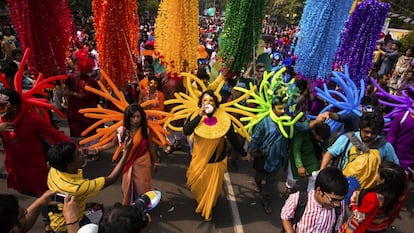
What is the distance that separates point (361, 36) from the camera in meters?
5.05

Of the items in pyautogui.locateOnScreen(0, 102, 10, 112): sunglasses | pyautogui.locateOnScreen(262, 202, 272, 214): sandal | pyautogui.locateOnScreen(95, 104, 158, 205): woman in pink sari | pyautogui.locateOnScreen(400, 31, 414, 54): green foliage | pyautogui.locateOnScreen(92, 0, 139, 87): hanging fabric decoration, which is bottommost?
pyautogui.locateOnScreen(262, 202, 272, 214): sandal

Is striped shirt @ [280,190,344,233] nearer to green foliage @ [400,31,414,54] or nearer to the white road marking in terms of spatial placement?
the white road marking

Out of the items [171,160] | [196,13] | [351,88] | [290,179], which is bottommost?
[171,160]

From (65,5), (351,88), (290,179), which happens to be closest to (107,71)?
(65,5)

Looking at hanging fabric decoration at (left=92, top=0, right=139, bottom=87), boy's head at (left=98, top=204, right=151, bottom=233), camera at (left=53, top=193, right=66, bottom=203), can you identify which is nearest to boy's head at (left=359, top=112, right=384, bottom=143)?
boy's head at (left=98, top=204, right=151, bottom=233)

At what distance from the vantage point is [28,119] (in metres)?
3.24

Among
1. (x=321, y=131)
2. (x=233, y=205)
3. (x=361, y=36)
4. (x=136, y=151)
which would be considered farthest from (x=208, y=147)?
(x=361, y=36)

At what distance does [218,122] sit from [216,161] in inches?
18.0

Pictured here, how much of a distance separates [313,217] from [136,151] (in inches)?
76.2

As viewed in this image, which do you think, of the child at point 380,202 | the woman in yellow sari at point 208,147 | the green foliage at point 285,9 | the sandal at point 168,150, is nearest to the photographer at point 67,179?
the woman in yellow sari at point 208,147

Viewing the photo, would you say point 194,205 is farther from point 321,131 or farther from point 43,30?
point 43,30

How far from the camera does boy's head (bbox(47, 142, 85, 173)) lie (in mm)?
2379

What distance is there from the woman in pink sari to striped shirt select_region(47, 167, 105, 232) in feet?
2.88

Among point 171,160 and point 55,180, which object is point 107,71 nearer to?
point 171,160
